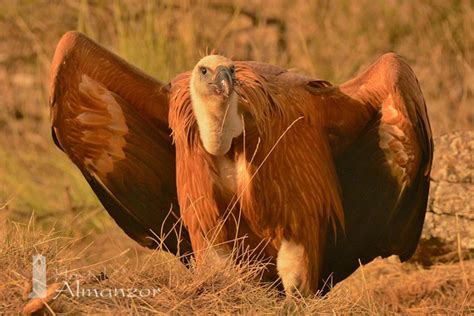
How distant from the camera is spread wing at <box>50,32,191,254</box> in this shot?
7.21 m

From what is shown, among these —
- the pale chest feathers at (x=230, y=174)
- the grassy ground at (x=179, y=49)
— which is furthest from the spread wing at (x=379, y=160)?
the grassy ground at (x=179, y=49)

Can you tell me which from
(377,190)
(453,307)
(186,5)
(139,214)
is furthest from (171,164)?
(186,5)

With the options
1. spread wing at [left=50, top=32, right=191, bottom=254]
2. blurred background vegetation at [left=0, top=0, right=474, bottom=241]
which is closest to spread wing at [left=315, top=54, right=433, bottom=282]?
spread wing at [left=50, top=32, right=191, bottom=254]

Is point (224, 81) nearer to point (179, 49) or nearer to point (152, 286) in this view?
point (152, 286)

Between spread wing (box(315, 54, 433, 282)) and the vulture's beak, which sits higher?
the vulture's beak

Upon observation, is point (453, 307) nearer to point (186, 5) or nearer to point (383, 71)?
point (383, 71)

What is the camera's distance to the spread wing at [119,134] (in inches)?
284

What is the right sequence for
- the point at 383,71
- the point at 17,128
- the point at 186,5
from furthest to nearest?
the point at 17,128
the point at 186,5
the point at 383,71

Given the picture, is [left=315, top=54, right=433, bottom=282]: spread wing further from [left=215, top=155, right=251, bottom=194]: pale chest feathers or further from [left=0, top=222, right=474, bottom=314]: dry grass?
[left=0, top=222, right=474, bottom=314]: dry grass

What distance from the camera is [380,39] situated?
12.9 meters

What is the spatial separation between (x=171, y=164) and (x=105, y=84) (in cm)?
60

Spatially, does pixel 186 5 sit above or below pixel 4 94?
above

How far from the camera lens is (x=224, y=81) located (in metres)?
6.64

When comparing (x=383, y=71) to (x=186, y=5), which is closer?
(x=383, y=71)
